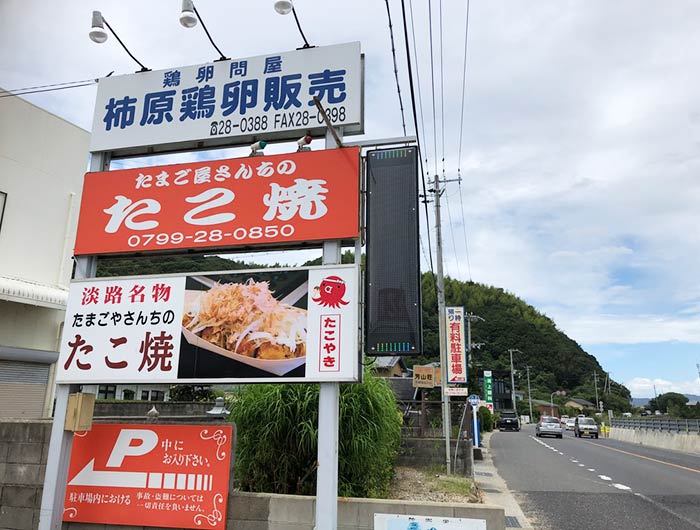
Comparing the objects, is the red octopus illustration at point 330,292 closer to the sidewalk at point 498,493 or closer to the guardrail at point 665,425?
the sidewalk at point 498,493

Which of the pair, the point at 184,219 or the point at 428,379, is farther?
the point at 428,379

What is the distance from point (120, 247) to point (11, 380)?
6140mm

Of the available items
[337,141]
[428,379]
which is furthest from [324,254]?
[428,379]

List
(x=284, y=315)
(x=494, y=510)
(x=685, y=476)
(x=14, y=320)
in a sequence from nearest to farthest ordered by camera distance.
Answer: (x=494, y=510), (x=284, y=315), (x=14, y=320), (x=685, y=476)

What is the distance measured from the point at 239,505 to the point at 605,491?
1024 cm

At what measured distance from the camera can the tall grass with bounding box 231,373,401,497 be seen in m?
7.72

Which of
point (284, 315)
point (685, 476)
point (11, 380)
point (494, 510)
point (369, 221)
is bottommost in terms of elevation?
point (685, 476)

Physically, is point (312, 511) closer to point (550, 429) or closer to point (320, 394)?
point (320, 394)

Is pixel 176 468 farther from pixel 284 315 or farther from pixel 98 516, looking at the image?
pixel 284 315

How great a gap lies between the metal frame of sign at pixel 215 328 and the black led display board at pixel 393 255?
0.93ft

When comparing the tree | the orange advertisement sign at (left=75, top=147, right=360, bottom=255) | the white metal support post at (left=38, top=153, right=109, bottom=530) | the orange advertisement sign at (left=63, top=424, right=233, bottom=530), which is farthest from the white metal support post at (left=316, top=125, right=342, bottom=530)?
the tree

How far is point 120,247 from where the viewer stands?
271 inches

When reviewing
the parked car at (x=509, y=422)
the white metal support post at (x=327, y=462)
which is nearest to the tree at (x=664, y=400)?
the parked car at (x=509, y=422)

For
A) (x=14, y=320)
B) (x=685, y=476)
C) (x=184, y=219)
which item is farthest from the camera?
(x=685, y=476)
